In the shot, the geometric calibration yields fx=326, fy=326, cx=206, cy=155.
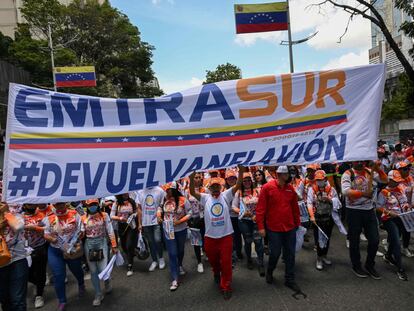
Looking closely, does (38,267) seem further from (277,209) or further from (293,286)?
(293,286)

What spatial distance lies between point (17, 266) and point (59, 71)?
15628 mm

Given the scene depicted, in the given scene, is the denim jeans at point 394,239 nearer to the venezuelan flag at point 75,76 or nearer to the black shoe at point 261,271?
the black shoe at point 261,271

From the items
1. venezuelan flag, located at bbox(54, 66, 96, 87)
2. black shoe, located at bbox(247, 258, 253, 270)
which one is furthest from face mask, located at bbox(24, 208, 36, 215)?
venezuelan flag, located at bbox(54, 66, 96, 87)

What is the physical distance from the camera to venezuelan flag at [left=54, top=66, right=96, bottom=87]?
17.0 m

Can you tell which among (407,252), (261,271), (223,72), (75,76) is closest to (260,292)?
(261,271)

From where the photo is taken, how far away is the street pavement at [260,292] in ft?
14.2

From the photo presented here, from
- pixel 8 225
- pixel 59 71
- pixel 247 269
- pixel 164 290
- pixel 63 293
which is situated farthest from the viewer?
pixel 59 71

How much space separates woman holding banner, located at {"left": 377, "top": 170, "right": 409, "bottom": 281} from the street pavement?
19 cm

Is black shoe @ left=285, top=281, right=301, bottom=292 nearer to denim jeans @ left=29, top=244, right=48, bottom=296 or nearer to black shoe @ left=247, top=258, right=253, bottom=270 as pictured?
black shoe @ left=247, top=258, right=253, bottom=270

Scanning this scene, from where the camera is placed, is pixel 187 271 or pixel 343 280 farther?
pixel 187 271

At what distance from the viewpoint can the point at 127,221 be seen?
598 centimetres

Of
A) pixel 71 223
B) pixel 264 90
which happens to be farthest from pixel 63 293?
pixel 264 90

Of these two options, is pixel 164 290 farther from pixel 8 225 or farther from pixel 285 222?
pixel 8 225

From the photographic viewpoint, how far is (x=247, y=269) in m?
5.66
